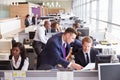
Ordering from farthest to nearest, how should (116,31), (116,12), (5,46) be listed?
(116,12) < (116,31) < (5,46)

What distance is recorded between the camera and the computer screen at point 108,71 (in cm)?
212

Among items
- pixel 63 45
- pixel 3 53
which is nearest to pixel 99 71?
pixel 63 45

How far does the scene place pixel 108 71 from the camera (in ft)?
6.97

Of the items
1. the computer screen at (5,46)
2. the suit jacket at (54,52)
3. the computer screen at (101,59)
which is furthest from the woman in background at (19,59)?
the computer screen at (5,46)

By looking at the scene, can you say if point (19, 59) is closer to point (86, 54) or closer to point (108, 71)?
point (86, 54)

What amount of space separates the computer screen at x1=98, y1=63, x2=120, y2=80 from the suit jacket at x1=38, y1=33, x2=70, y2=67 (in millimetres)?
1344

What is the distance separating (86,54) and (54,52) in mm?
594

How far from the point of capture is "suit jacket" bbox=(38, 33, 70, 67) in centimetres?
349

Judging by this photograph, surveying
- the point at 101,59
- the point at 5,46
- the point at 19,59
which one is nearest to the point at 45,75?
the point at 101,59

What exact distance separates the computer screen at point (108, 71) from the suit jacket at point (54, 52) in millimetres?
1344

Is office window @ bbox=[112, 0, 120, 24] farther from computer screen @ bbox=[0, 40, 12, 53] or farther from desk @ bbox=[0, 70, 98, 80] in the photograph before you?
desk @ bbox=[0, 70, 98, 80]

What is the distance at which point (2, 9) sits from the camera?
1593 cm

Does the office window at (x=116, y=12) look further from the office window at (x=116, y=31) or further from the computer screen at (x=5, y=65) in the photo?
the computer screen at (x=5, y=65)

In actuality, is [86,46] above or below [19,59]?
above
